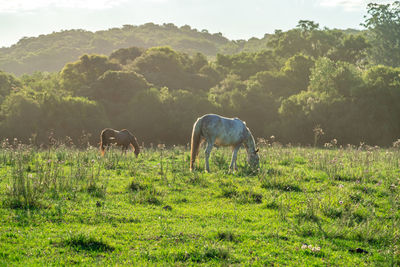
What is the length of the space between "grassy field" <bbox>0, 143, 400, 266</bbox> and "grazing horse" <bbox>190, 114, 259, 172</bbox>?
2.05 meters

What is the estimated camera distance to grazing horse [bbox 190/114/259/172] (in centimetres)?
1524

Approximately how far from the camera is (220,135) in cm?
1572

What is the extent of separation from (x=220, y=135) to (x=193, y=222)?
7526 mm

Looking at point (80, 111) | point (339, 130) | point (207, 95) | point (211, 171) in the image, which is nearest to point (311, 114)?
point (339, 130)

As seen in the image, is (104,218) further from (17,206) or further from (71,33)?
(71,33)

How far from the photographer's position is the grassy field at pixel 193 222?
6.53 metres

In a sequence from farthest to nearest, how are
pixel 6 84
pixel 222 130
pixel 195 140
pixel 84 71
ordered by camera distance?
pixel 84 71, pixel 6 84, pixel 222 130, pixel 195 140

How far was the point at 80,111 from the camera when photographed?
130ft

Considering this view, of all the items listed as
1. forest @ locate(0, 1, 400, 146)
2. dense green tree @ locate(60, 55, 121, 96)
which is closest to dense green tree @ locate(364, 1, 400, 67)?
forest @ locate(0, 1, 400, 146)

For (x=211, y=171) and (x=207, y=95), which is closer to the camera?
(x=211, y=171)

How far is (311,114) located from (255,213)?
Result: 110 ft

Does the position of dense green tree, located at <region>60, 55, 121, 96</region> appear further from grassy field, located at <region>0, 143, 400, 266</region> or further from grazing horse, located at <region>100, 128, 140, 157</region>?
grassy field, located at <region>0, 143, 400, 266</region>

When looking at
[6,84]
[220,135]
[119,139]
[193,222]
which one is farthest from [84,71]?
[193,222]

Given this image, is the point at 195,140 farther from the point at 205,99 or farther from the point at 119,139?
the point at 205,99
